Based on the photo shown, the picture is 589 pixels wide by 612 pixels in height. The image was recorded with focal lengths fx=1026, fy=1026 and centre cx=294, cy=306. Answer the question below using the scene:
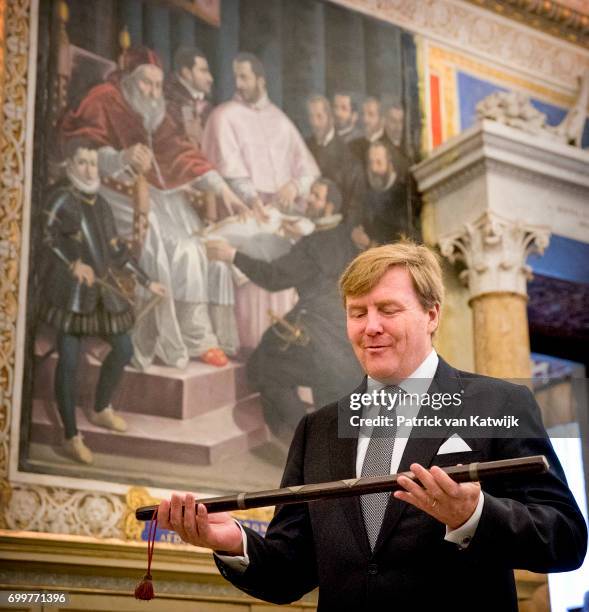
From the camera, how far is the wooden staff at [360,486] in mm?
2229

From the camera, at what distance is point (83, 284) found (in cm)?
672

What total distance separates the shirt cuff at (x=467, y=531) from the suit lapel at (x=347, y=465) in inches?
12.8

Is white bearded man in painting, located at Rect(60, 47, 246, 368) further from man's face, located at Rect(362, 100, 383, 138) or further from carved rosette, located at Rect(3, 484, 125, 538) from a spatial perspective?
man's face, located at Rect(362, 100, 383, 138)

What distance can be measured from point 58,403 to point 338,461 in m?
3.90

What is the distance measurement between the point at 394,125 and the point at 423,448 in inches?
250

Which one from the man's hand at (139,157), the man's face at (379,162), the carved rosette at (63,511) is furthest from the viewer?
the man's face at (379,162)

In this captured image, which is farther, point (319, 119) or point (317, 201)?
point (319, 119)

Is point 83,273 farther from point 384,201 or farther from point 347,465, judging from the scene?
point 347,465

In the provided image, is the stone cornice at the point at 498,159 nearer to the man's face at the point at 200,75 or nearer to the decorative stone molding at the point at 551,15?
the decorative stone molding at the point at 551,15

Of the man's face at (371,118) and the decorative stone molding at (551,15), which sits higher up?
the decorative stone molding at (551,15)

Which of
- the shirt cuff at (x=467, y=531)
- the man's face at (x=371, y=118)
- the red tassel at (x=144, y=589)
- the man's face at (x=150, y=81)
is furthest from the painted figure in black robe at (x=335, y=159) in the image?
the shirt cuff at (x=467, y=531)

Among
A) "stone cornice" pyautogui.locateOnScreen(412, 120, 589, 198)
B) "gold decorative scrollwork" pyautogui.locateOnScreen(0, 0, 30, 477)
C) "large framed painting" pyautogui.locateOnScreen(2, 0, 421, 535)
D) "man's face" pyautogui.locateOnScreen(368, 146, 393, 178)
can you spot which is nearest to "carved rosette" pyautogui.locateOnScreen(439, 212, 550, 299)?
"stone cornice" pyautogui.locateOnScreen(412, 120, 589, 198)

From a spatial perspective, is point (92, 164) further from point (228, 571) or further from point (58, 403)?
point (228, 571)

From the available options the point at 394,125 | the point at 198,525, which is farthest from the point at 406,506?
the point at 394,125
